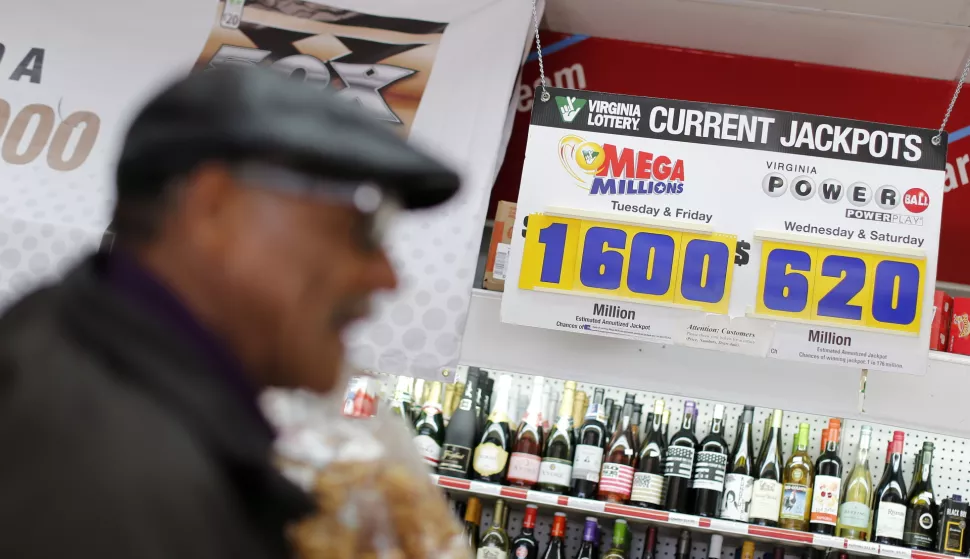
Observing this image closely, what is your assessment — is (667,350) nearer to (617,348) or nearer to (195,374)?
(617,348)

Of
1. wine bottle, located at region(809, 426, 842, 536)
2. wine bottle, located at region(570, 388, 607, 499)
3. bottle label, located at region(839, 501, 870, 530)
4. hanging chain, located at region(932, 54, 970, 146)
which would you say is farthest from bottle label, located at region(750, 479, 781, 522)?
hanging chain, located at region(932, 54, 970, 146)

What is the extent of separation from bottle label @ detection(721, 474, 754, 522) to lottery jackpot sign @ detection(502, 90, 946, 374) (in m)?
0.52

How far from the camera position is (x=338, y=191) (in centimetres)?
71

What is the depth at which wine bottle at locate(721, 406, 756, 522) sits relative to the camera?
12.5 ft

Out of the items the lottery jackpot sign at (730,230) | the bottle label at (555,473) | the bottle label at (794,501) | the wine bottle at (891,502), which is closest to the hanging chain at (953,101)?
the lottery jackpot sign at (730,230)

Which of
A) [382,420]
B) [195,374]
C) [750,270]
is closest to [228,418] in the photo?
[195,374]

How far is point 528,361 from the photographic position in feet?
13.1

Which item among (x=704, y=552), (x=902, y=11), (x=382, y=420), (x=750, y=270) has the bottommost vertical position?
(x=704, y=552)

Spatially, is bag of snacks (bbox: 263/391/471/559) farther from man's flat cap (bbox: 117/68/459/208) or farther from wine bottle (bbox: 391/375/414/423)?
wine bottle (bbox: 391/375/414/423)

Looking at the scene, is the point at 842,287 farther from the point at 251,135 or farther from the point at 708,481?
the point at 251,135

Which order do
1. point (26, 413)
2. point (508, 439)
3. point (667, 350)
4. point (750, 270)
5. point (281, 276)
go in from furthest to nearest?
point (508, 439) < point (667, 350) < point (750, 270) < point (281, 276) < point (26, 413)

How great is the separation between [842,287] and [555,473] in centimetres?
123

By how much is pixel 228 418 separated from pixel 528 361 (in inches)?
133

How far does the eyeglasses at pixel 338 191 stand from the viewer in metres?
0.69
